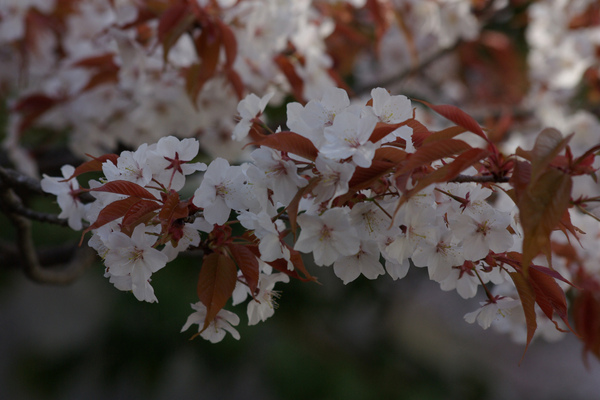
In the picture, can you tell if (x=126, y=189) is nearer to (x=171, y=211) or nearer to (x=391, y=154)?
(x=171, y=211)

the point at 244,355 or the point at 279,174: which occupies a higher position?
the point at 279,174

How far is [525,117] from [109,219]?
170 cm

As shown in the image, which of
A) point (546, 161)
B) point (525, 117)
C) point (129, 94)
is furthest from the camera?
point (525, 117)

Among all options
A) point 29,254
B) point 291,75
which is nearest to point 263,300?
point 29,254

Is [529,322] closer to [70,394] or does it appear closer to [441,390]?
[441,390]

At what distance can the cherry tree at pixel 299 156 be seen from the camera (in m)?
0.50

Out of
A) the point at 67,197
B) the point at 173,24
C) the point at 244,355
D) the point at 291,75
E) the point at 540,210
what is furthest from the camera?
the point at 244,355

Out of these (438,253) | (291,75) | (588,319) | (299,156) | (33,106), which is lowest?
(588,319)

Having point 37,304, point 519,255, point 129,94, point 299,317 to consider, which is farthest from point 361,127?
point 37,304

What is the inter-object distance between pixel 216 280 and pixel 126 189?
0.44ft

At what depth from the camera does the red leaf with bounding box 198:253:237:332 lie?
0.55 m

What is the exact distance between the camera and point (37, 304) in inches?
129

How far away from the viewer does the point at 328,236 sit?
20.0 inches

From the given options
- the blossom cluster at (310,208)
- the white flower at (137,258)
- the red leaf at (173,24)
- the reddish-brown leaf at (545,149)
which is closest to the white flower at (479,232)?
the blossom cluster at (310,208)
